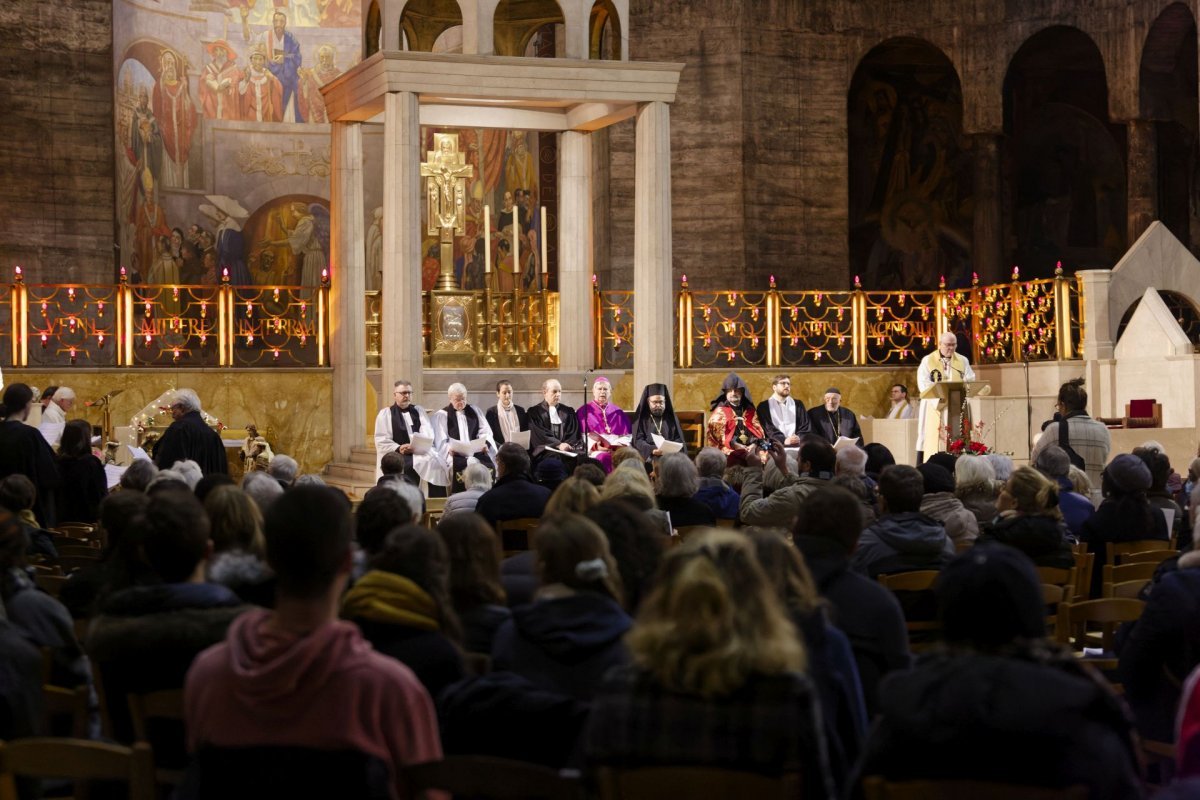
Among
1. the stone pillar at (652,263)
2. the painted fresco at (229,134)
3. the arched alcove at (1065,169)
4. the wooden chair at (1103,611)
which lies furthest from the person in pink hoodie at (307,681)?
the arched alcove at (1065,169)

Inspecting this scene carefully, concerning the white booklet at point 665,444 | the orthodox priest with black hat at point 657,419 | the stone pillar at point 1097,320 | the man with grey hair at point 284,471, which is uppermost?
the stone pillar at point 1097,320

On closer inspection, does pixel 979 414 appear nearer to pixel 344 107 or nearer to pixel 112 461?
pixel 344 107

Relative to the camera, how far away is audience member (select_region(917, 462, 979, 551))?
26.3ft

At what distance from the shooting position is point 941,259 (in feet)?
85.0

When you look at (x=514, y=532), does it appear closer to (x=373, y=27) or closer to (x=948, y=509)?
(x=948, y=509)

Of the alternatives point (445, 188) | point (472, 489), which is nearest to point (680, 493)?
point (472, 489)

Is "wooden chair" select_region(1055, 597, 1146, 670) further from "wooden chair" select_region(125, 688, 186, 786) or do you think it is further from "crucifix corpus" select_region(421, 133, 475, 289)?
"crucifix corpus" select_region(421, 133, 475, 289)

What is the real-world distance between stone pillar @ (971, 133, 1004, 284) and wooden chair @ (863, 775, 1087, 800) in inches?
857

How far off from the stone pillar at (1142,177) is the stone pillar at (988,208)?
88.2 inches

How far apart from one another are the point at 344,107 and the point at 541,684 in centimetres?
1445

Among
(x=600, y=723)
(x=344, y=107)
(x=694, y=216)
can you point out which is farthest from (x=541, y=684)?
(x=694, y=216)

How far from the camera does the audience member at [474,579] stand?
4801 millimetres

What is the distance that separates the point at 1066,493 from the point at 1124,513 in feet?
3.44

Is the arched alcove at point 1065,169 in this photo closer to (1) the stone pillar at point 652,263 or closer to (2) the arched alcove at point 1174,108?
(2) the arched alcove at point 1174,108
